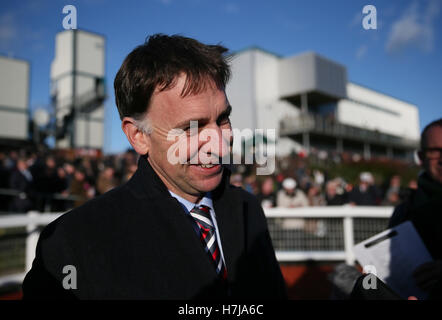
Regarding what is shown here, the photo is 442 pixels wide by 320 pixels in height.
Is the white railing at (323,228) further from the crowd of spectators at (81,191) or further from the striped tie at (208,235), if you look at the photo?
the striped tie at (208,235)

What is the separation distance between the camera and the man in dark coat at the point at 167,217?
1.04 metres

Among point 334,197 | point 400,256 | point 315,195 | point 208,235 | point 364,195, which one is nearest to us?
point 208,235

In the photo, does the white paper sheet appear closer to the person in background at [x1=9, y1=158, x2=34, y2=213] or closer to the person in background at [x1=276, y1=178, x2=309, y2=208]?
the person in background at [x1=276, y1=178, x2=309, y2=208]

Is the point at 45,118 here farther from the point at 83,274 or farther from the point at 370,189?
the point at 83,274

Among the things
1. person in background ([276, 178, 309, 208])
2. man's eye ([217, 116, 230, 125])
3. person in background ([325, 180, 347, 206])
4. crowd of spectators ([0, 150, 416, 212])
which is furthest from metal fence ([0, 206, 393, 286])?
man's eye ([217, 116, 230, 125])

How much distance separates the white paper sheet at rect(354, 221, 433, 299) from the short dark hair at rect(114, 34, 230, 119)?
1245mm

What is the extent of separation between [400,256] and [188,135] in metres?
1.41

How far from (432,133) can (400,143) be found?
31708mm

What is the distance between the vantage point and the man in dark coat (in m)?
1.04

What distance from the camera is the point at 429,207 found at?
193cm

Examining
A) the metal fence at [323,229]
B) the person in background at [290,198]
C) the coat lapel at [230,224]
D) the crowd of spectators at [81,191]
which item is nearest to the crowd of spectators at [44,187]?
the crowd of spectators at [81,191]

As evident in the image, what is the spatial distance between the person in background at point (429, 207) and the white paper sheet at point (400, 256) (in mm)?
64

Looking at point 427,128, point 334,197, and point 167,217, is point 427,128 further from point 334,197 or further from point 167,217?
point 334,197

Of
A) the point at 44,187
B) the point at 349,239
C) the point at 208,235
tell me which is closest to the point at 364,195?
the point at 349,239
